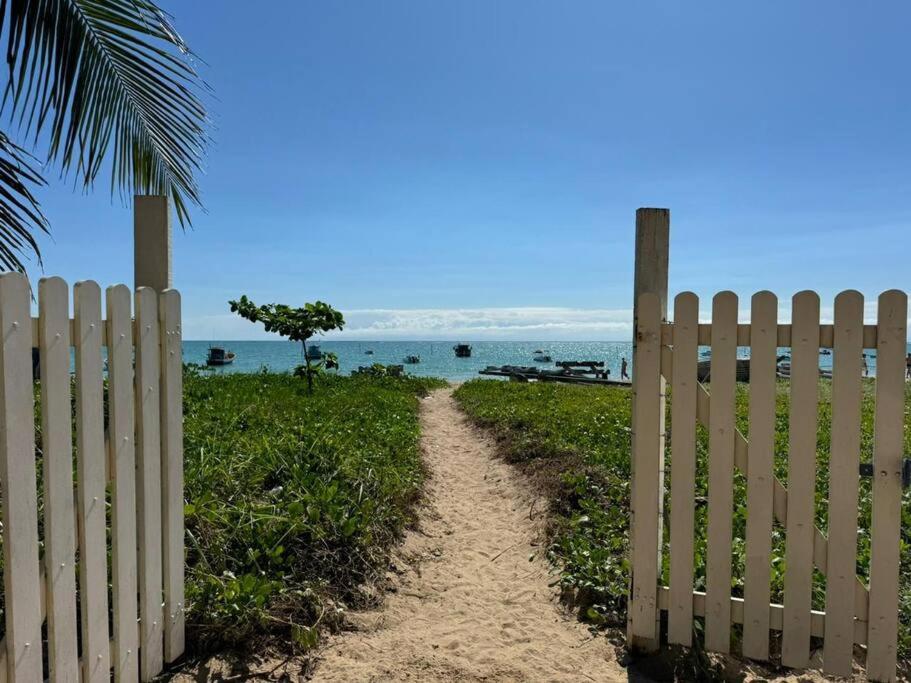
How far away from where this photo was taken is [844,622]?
8.89ft

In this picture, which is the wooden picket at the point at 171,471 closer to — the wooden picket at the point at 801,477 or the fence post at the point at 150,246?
the fence post at the point at 150,246

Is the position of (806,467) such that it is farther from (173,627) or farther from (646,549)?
(173,627)

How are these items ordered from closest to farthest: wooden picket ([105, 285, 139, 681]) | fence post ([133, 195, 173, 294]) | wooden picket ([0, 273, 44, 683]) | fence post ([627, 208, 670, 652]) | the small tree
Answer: wooden picket ([0, 273, 44, 683]) < wooden picket ([105, 285, 139, 681]) < fence post ([133, 195, 173, 294]) < fence post ([627, 208, 670, 652]) < the small tree

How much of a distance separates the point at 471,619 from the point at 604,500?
6.62 feet

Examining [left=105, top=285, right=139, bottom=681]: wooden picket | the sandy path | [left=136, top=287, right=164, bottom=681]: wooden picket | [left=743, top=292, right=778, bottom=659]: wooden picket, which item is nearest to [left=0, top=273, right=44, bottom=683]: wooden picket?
[left=105, top=285, right=139, bottom=681]: wooden picket

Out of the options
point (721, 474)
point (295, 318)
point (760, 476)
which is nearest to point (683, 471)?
point (721, 474)

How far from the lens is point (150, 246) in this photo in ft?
9.04

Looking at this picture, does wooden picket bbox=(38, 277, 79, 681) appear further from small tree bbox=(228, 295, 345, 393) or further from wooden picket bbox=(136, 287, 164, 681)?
small tree bbox=(228, 295, 345, 393)

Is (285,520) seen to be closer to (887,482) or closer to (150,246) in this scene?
(150,246)

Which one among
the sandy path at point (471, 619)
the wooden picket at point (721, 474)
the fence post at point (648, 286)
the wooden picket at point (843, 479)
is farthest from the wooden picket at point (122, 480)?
the wooden picket at point (843, 479)

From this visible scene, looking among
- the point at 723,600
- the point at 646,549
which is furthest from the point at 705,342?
the point at 723,600

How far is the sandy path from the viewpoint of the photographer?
2.97 metres

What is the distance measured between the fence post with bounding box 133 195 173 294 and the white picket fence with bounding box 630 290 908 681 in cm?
236

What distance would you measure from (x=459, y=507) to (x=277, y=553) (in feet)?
8.67
